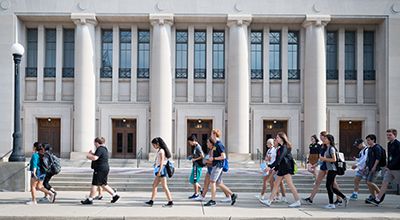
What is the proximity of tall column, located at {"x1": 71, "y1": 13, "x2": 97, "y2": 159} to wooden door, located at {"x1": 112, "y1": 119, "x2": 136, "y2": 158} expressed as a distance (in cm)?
183

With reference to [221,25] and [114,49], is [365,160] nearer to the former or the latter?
[221,25]

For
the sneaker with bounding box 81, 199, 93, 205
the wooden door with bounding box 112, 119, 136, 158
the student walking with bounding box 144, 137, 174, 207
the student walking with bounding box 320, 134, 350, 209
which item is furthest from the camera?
the wooden door with bounding box 112, 119, 136, 158

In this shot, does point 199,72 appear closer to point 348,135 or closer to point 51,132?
point 51,132

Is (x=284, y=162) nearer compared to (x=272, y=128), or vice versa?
(x=284, y=162)

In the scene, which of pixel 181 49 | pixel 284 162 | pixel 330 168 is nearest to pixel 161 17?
pixel 181 49

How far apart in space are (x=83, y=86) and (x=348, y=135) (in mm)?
18338

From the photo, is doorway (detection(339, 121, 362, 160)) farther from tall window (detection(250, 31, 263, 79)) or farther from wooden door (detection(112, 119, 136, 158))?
wooden door (detection(112, 119, 136, 158))

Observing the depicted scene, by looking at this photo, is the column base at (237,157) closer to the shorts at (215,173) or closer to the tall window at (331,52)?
the tall window at (331,52)

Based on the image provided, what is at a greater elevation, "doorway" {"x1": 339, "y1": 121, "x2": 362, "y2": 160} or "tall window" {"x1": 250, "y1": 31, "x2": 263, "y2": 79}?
"tall window" {"x1": 250, "y1": 31, "x2": 263, "y2": 79}

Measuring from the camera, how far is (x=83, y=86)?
74.1ft

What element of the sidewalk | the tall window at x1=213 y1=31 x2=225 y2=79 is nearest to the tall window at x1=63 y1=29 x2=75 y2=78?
the tall window at x1=213 y1=31 x2=225 y2=79

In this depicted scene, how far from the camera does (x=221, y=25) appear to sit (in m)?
23.8

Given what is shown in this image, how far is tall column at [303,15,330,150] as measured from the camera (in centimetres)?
2256

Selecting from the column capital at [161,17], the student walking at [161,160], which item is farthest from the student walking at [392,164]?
the column capital at [161,17]
